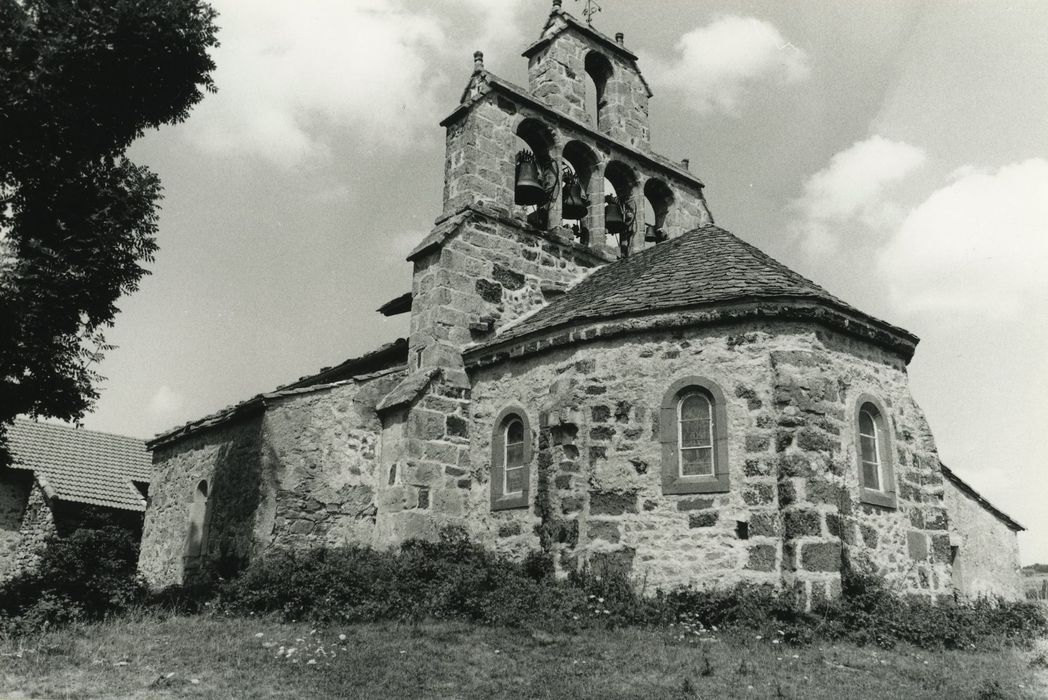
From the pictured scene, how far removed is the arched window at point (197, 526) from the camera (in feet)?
48.0

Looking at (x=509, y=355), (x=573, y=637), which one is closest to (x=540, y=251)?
(x=509, y=355)

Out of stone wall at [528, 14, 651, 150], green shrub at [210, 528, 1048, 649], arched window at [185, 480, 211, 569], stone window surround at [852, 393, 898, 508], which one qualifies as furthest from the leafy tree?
stone window surround at [852, 393, 898, 508]

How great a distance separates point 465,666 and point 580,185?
1006 cm

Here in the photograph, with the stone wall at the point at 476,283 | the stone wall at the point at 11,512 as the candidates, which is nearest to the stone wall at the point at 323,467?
the stone wall at the point at 476,283

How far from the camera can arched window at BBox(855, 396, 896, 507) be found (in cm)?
1054

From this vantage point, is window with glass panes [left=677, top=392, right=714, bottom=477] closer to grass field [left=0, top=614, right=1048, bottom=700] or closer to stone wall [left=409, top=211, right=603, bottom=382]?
grass field [left=0, top=614, right=1048, bottom=700]

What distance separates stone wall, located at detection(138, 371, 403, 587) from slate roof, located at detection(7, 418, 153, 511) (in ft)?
27.4

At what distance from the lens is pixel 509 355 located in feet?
41.2

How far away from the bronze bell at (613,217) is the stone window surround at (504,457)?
16.1 ft

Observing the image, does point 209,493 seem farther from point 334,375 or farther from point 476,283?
point 476,283

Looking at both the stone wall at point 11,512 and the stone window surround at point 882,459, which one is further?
the stone wall at point 11,512

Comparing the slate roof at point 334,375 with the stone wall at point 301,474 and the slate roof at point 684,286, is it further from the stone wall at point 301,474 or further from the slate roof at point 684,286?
the slate roof at point 684,286

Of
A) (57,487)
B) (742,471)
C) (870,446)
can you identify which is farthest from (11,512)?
(870,446)

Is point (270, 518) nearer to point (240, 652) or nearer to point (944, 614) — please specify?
point (240, 652)
